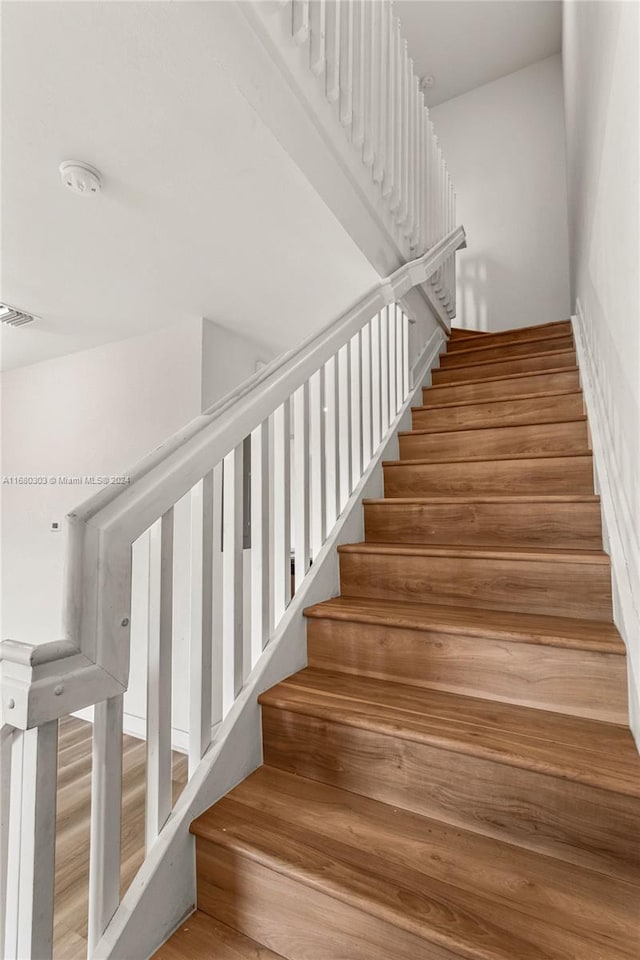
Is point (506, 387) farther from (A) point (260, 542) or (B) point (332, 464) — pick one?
(A) point (260, 542)

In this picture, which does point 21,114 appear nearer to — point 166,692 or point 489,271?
point 166,692

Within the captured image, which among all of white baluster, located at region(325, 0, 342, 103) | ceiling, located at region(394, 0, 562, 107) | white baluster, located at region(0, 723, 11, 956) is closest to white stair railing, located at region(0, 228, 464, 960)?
white baluster, located at region(0, 723, 11, 956)

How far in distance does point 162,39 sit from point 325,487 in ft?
4.41

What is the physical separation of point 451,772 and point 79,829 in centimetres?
201

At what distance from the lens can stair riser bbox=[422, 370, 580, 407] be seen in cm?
236

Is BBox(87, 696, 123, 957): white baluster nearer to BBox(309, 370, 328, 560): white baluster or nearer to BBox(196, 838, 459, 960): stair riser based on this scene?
BBox(196, 838, 459, 960): stair riser

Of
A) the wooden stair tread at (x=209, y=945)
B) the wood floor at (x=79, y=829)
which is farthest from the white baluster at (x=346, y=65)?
the wood floor at (x=79, y=829)

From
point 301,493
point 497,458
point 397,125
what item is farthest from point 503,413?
point 397,125

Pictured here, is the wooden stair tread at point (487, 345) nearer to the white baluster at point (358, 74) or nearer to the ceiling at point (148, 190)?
the ceiling at point (148, 190)

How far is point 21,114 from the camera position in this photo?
1.47m

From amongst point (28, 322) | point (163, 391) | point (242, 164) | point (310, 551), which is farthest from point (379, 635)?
point (28, 322)

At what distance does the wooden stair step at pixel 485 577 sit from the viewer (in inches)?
51.9

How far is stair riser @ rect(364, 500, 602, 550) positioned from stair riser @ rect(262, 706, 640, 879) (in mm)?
794

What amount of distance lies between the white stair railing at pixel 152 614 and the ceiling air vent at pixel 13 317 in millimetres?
2069
